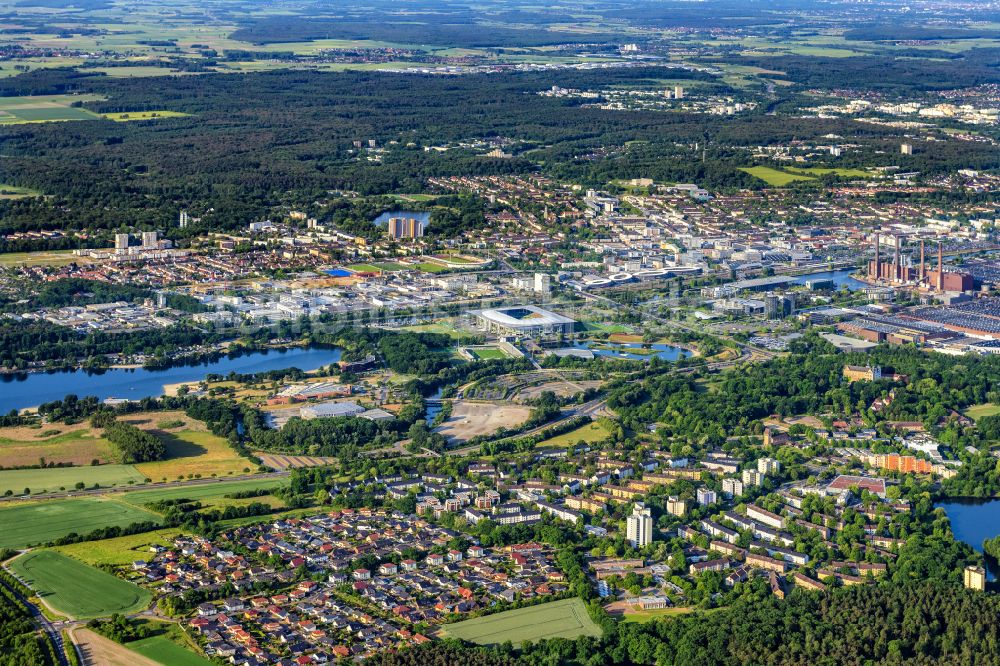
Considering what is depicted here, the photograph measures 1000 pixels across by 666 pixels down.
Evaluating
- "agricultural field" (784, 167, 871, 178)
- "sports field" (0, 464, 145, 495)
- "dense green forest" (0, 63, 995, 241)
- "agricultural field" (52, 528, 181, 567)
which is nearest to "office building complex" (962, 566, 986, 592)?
"agricultural field" (52, 528, 181, 567)

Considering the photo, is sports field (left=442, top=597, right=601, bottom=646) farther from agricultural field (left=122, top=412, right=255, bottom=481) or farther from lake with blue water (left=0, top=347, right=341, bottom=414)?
lake with blue water (left=0, top=347, right=341, bottom=414)

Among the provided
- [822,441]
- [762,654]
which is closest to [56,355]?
[822,441]

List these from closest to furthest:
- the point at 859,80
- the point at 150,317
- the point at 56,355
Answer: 1. the point at 56,355
2. the point at 150,317
3. the point at 859,80

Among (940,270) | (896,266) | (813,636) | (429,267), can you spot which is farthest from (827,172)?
(813,636)

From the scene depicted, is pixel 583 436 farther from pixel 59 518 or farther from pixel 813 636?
pixel 813 636

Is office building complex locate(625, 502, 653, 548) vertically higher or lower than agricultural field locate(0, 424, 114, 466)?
higher

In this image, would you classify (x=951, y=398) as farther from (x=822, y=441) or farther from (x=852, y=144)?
(x=852, y=144)
